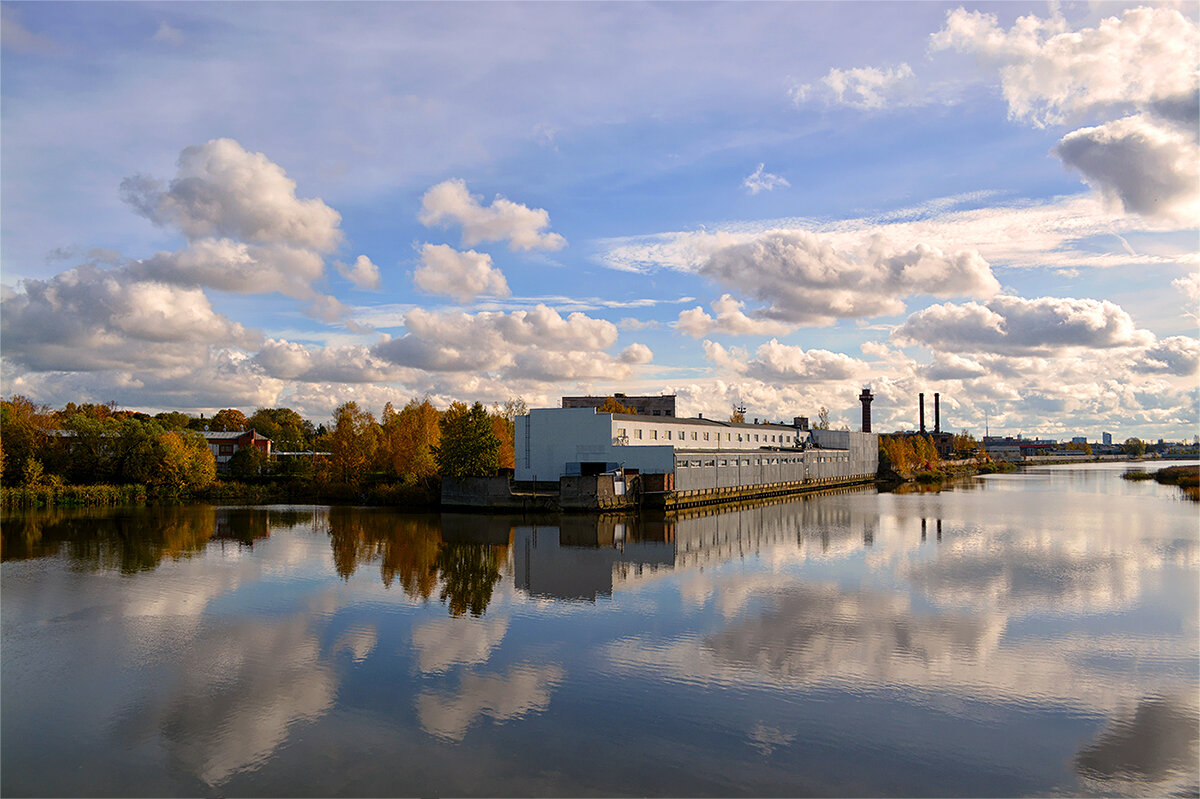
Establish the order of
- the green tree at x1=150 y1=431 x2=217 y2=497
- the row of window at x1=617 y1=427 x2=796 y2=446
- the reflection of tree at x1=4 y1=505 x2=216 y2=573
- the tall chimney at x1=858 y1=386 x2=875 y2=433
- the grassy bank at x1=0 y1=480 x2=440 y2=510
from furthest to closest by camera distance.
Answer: the tall chimney at x1=858 y1=386 x2=875 y2=433, the green tree at x1=150 y1=431 x2=217 y2=497, the row of window at x1=617 y1=427 x2=796 y2=446, the grassy bank at x1=0 y1=480 x2=440 y2=510, the reflection of tree at x1=4 y1=505 x2=216 y2=573

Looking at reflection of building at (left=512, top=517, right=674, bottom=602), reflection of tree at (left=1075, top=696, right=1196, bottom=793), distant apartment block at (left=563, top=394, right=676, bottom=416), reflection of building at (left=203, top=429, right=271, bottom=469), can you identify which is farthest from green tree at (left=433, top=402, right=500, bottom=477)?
distant apartment block at (left=563, top=394, right=676, bottom=416)

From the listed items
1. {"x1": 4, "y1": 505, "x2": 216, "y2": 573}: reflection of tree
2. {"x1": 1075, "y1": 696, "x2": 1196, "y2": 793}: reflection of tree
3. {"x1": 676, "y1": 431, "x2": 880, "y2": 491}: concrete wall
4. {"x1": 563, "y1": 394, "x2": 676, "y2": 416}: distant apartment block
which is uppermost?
{"x1": 563, "y1": 394, "x2": 676, "y2": 416}: distant apartment block

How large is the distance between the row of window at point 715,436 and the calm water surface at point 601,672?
2191 cm

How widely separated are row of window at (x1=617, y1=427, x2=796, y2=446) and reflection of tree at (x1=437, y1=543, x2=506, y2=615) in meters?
19.8

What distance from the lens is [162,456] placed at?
57.5 metres

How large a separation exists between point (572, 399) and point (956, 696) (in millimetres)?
96710

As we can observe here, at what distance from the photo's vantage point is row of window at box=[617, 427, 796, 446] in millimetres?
52812

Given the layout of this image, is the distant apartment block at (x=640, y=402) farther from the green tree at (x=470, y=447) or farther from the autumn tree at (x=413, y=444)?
the green tree at (x=470, y=447)

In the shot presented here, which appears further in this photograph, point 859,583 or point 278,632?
point 859,583

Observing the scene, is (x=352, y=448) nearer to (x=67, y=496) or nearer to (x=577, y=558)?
(x=67, y=496)

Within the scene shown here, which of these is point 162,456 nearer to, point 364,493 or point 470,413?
point 364,493

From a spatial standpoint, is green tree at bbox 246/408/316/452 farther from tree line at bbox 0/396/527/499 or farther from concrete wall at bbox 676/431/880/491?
concrete wall at bbox 676/431/880/491

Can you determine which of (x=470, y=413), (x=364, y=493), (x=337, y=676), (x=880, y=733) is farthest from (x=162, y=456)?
(x=880, y=733)

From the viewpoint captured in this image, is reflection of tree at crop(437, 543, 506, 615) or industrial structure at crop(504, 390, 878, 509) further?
industrial structure at crop(504, 390, 878, 509)
